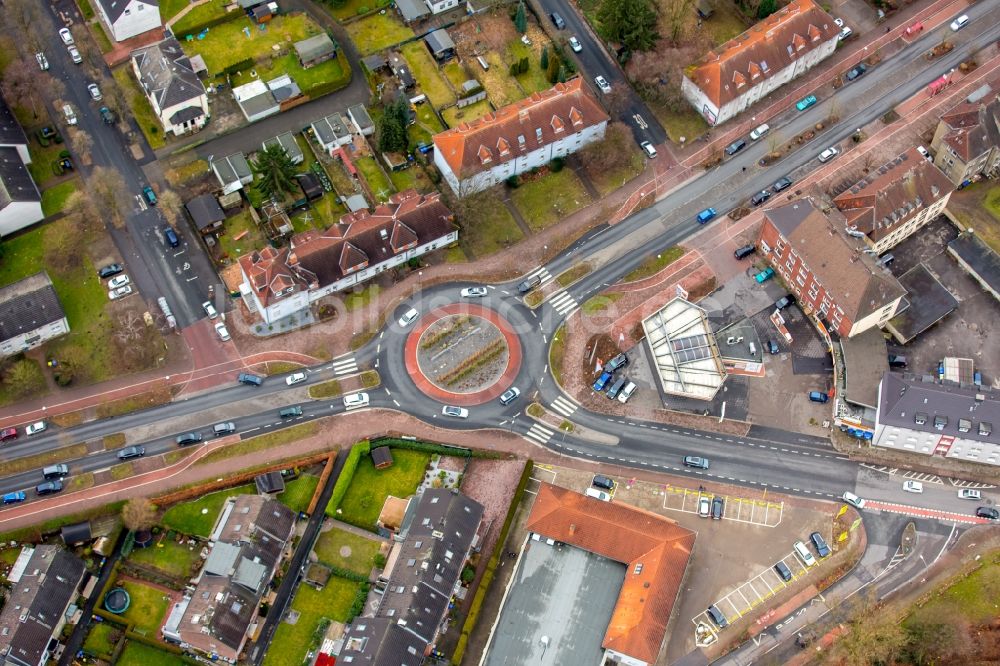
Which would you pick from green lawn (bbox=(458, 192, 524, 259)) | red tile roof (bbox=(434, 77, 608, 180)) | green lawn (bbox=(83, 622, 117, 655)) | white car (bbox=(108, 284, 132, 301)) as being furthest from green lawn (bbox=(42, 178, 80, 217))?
green lawn (bbox=(83, 622, 117, 655))

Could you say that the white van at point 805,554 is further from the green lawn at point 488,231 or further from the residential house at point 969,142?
the residential house at point 969,142

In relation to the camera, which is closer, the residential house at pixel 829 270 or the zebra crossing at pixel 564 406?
the residential house at pixel 829 270

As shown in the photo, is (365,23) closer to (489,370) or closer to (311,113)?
(311,113)

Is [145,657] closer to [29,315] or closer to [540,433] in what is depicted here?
[29,315]

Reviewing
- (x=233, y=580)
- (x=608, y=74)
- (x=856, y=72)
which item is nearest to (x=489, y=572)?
(x=233, y=580)

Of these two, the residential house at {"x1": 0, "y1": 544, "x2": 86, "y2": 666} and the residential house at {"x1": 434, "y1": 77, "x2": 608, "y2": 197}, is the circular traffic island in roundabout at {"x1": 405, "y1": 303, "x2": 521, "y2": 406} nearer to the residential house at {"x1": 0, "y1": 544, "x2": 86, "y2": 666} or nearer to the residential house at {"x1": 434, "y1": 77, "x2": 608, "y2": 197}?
the residential house at {"x1": 434, "y1": 77, "x2": 608, "y2": 197}

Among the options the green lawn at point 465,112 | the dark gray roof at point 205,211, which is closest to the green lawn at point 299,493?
the dark gray roof at point 205,211
